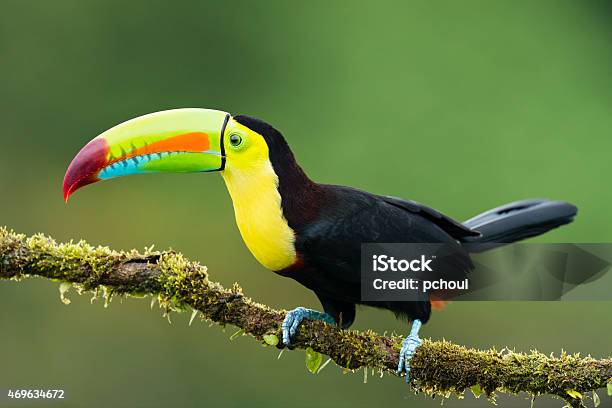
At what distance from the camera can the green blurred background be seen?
5.68 metres

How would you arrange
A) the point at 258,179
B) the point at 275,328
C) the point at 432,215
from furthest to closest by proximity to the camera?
the point at 432,215 < the point at 258,179 < the point at 275,328

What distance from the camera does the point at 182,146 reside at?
8.34 feet

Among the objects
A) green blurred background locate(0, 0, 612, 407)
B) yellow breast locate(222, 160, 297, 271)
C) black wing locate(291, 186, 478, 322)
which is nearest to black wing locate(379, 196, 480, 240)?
black wing locate(291, 186, 478, 322)

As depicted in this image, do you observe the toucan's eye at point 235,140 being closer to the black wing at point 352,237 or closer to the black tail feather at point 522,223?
the black wing at point 352,237

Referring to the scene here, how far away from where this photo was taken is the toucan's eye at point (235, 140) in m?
2.54

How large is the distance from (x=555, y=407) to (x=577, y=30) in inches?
129

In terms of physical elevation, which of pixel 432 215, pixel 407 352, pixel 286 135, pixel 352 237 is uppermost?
pixel 286 135

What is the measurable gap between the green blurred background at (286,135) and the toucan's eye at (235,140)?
8.33ft

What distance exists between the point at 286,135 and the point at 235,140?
3818 millimetres

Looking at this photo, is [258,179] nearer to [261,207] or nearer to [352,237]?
[261,207]

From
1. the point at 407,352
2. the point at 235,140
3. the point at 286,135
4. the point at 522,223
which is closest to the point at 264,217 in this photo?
the point at 235,140

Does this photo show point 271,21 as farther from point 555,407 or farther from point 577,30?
point 555,407

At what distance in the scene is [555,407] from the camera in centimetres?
553

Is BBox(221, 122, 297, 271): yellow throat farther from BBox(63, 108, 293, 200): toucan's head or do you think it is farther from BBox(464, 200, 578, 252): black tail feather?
BBox(464, 200, 578, 252): black tail feather
